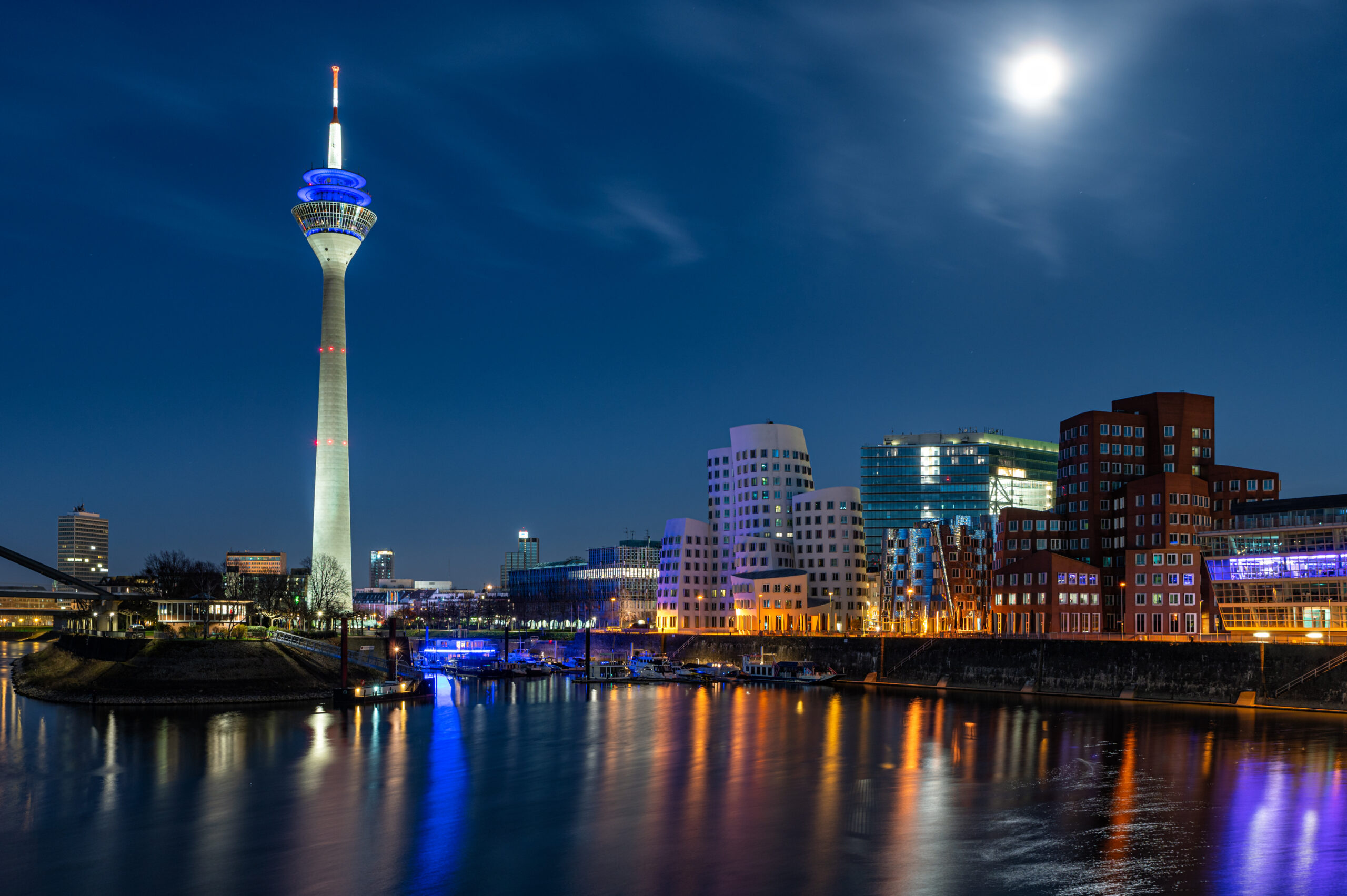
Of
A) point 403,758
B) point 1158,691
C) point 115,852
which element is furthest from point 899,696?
point 115,852

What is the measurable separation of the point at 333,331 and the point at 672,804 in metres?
120

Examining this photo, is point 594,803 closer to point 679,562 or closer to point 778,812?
point 778,812

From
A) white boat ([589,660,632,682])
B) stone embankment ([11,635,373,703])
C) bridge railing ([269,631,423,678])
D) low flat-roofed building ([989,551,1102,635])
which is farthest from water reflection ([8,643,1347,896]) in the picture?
white boat ([589,660,632,682])

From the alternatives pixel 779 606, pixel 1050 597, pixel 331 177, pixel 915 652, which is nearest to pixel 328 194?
pixel 331 177

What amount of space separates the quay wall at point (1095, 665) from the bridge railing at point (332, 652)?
47572 millimetres

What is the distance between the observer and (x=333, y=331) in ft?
510

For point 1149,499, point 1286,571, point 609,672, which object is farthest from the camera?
point 609,672

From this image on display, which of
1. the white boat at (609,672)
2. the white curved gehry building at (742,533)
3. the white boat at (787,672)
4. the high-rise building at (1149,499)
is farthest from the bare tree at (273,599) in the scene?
the high-rise building at (1149,499)

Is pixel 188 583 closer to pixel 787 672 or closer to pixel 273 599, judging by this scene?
pixel 273 599

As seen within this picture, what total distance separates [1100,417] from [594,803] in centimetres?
10165

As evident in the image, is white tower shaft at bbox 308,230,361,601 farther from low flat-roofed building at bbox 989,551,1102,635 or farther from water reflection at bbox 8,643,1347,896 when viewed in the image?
low flat-roofed building at bbox 989,551,1102,635

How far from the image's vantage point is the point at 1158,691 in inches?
3703

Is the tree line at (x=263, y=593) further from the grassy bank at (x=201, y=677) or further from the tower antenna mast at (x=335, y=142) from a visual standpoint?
the tower antenna mast at (x=335, y=142)

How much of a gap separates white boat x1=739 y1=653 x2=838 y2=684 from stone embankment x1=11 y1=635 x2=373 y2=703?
151 feet
